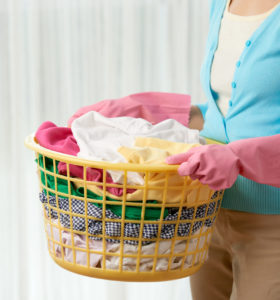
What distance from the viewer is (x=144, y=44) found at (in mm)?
1931

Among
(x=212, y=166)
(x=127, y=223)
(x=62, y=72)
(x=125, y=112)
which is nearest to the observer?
(x=212, y=166)

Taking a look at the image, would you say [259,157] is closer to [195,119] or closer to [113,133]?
[113,133]

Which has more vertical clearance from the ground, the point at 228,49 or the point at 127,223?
the point at 228,49

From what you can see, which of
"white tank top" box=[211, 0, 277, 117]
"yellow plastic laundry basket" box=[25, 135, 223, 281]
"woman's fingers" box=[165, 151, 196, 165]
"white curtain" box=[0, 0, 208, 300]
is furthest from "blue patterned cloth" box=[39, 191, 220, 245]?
"white curtain" box=[0, 0, 208, 300]

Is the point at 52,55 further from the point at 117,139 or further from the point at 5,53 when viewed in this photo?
the point at 117,139

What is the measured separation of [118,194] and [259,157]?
0.24 meters

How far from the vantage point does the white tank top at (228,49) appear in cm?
102

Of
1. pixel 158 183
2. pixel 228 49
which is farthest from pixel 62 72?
pixel 158 183

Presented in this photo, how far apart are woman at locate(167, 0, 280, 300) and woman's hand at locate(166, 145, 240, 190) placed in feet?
0.09

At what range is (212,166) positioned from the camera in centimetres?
75

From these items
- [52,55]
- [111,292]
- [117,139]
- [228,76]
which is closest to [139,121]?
[117,139]

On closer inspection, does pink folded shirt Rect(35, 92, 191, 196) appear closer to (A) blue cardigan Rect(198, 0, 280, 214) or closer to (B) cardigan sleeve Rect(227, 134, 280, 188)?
(A) blue cardigan Rect(198, 0, 280, 214)

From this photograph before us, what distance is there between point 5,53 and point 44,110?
250mm

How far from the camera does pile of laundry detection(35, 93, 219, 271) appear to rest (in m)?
0.84
